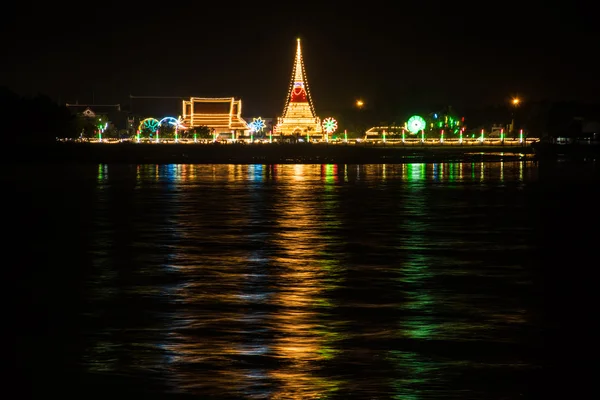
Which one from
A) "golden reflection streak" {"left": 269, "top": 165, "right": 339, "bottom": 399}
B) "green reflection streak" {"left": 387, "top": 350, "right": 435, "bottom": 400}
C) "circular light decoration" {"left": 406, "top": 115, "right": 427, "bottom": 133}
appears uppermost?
"circular light decoration" {"left": 406, "top": 115, "right": 427, "bottom": 133}

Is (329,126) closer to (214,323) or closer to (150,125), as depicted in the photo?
(150,125)

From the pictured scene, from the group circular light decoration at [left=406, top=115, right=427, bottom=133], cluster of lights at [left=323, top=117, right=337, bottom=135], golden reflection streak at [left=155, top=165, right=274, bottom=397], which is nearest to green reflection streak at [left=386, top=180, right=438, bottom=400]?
golden reflection streak at [left=155, top=165, right=274, bottom=397]

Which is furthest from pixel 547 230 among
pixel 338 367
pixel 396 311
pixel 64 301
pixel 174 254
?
pixel 338 367

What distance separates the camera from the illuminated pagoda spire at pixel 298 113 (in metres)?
185

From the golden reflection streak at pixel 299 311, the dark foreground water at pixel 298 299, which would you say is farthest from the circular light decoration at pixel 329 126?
the golden reflection streak at pixel 299 311

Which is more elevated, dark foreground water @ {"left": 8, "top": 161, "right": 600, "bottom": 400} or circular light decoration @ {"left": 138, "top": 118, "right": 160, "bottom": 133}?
circular light decoration @ {"left": 138, "top": 118, "right": 160, "bottom": 133}

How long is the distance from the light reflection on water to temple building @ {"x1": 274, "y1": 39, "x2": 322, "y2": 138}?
15452 centimetres

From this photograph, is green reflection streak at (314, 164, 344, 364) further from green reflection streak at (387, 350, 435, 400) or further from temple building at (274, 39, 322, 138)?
temple building at (274, 39, 322, 138)

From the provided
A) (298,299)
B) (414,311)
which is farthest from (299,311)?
(414,311)

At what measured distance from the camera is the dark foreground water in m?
9.65

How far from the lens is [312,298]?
14.2 m

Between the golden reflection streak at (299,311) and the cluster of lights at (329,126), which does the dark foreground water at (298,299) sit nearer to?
the golden reflection streak at (299,311)

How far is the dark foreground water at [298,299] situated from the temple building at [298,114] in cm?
15426

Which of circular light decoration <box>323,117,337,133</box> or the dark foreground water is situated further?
circular light decoration <box>323,117,337,133</box>
